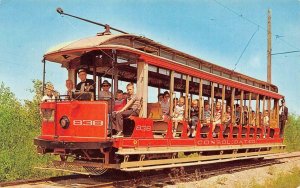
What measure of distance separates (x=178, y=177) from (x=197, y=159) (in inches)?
45.8

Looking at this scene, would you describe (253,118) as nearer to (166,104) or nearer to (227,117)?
(227,117)

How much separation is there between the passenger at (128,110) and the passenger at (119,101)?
130 mm

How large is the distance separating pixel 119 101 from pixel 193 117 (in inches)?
117

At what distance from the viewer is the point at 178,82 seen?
1120 cm

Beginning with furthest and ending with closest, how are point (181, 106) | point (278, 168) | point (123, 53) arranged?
point (278, 168) < point (181, 106) < point (123, 53)

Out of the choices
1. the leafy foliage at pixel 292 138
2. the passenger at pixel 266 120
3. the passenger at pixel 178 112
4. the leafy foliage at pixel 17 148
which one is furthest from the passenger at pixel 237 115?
the leafy foliage at pixel 292 138

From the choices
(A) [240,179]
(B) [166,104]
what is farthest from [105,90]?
(A) [240,179]

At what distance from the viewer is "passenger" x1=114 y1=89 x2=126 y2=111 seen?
899 centimetres

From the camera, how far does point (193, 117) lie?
11.4m

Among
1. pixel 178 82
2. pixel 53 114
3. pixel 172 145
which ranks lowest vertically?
pixel 172 145

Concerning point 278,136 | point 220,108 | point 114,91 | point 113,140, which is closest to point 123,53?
point 114,91

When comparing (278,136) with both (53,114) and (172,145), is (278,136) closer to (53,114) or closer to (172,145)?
(172,145)

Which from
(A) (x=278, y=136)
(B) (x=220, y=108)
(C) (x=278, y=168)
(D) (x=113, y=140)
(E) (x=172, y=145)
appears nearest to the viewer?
(D) (x=113, y=140)

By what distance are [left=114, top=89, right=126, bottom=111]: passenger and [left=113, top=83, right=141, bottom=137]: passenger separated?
0.43ft
